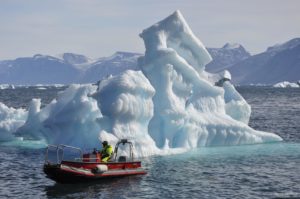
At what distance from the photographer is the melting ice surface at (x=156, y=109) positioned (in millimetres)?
41406

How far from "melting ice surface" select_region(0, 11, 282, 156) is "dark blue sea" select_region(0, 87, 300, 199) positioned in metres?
1.72

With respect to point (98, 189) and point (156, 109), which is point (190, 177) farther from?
point (156, 109)

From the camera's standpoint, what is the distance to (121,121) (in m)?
41.8

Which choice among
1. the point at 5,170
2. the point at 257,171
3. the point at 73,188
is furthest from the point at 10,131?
the point at 257,171

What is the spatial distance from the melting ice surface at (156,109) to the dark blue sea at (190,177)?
1.72 metres

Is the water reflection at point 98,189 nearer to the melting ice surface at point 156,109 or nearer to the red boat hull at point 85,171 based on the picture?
the red boat hull at point 85,171

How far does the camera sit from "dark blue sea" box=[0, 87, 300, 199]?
30.4m

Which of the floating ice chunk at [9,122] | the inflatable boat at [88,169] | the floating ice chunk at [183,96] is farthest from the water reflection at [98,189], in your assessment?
the floating ice chunk at [9,122]

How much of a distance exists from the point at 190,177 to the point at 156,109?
13.1 metres

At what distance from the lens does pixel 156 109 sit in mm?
46688

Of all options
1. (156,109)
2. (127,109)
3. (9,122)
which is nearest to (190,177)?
(127,109)

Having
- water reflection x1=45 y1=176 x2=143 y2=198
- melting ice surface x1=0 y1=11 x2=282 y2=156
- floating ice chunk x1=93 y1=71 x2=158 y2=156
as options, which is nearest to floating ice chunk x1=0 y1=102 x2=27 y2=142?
melting ice surface x1=0 y1=11 x2=282 y2=156

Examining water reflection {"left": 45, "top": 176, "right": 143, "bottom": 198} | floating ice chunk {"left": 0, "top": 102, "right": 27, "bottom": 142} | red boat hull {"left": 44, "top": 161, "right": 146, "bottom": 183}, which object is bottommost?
water reflection {"left": 45, "top": 176, "right": 143, "bottom": 198}

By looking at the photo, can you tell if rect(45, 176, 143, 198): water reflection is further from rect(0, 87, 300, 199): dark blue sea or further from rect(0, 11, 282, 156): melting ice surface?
rect(0, 11, 282, 156): melting ice surface
